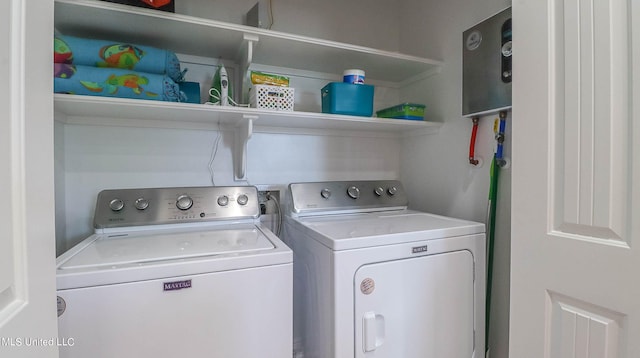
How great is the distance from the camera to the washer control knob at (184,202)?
151 centimetres

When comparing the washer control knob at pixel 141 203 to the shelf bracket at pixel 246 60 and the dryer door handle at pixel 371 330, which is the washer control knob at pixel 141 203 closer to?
the shelf bracket at pixel 246 60

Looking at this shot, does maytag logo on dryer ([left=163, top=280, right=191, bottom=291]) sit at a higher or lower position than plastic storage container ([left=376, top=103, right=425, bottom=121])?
lower

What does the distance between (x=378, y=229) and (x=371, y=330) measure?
0.41 m

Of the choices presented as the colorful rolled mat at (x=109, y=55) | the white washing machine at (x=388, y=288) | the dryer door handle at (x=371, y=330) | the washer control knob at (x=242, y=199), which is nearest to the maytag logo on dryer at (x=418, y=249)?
the white washing machine at (x=388, y=288)

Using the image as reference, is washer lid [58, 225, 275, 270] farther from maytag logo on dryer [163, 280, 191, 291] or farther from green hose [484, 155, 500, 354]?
green hose [484, 155, 500, 354]

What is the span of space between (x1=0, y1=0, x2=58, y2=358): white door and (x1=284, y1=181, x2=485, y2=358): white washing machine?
824 mm

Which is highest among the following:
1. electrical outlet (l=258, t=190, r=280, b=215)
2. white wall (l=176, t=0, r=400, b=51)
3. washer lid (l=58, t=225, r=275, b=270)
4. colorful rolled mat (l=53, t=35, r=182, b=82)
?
white wall (l=176, t=0, r=400, b=51)

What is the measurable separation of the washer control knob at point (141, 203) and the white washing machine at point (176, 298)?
193 mm

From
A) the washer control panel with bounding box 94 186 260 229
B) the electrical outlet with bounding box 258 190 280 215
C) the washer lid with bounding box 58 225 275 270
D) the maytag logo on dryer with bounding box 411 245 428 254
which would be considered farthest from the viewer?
the electrical outlet with bounding box 258 190 280 215

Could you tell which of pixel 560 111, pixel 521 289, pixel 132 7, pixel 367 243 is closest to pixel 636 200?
pixel 560 111

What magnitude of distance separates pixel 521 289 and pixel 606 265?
0.91 ft

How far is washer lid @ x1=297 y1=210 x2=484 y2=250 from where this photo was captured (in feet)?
3.92

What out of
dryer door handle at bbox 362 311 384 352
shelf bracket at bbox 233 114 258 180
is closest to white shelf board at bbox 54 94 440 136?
shelf bracket at bbox 233 114 258 180

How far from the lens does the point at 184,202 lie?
5.00 feet
